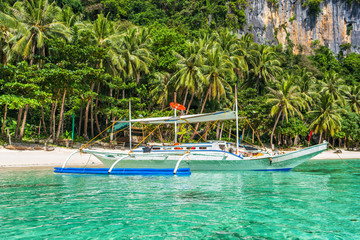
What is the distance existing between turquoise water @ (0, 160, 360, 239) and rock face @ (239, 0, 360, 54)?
249 ft

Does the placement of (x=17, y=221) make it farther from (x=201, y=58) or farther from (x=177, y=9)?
(x=177, y=9)

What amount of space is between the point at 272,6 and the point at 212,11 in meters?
25.4

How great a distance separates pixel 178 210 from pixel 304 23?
320 ft

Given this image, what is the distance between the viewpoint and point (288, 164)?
19484 mm

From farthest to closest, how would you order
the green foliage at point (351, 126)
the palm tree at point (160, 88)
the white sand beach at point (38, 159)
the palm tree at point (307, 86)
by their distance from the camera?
the palm tree at point (307, 86) < the green foliage at point (351, 126) < the palm tree at point (160, 88) < the white sand beach at point (38, 159)

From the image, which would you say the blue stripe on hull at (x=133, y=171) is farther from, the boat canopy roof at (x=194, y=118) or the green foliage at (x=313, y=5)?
the green foliage at (x=313, y=5)

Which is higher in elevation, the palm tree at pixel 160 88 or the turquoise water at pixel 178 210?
the palm tree at pixel 160 88

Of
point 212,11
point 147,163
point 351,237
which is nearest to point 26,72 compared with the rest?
point 147,163

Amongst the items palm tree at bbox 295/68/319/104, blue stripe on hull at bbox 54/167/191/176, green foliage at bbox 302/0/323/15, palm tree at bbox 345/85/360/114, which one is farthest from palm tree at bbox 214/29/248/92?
green foliage at bbox 302/0/323/15

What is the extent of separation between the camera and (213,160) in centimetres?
1859

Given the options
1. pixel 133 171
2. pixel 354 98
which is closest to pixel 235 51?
pixel 354 98

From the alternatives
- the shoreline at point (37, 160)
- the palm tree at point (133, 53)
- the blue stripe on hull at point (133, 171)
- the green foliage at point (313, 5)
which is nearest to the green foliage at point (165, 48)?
the palm tree at point (133, 53)

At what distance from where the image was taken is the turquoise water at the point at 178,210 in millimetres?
6715

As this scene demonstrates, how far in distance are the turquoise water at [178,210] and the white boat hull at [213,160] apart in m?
4.32
